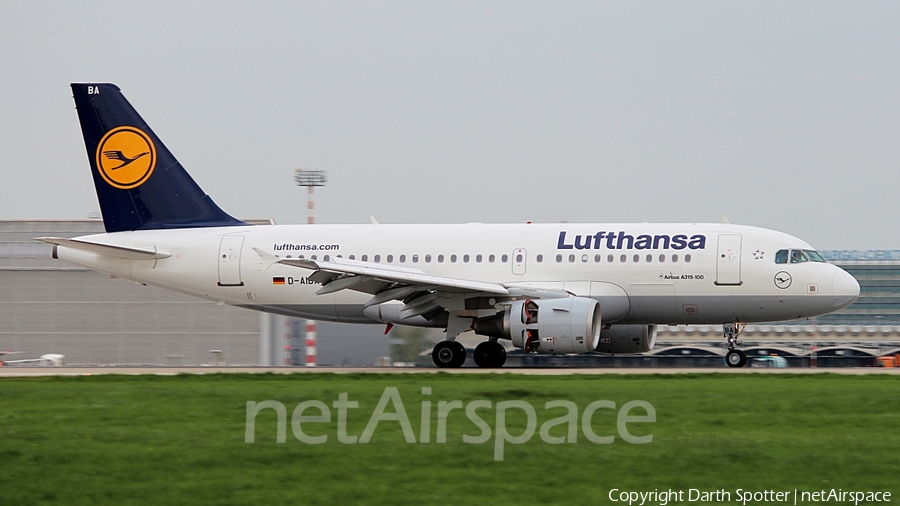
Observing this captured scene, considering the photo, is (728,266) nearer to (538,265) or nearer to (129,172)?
(538,265)

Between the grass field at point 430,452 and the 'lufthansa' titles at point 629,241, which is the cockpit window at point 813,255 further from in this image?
the grass field at point 430,452

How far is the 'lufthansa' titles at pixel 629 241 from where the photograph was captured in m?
27.3

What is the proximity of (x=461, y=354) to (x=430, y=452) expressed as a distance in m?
15.2

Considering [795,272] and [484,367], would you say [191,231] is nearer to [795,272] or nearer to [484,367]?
[484,367]

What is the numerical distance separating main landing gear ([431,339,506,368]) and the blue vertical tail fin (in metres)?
7.64

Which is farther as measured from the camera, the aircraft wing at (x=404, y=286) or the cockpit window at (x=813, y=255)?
the cockpit window at (x=813, y=255)

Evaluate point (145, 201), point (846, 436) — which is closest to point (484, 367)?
point (145, 201)

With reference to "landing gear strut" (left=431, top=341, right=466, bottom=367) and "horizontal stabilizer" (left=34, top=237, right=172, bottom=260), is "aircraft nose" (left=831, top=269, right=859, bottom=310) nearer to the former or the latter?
"landing gear strut" (left=431, top=341, right=466, bottom=367)

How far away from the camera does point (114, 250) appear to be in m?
29.4

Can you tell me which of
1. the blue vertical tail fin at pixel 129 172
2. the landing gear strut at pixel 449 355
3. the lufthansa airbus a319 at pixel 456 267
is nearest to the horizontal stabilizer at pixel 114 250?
the lufthansa airbus a319 at pixel 456 267

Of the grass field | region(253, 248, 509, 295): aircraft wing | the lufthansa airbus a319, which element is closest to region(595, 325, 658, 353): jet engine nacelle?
the lufthansa airbus a319

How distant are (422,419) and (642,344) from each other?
15.9 metres

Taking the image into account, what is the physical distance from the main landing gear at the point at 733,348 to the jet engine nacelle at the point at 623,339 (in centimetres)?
213

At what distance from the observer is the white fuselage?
26.9 metres
